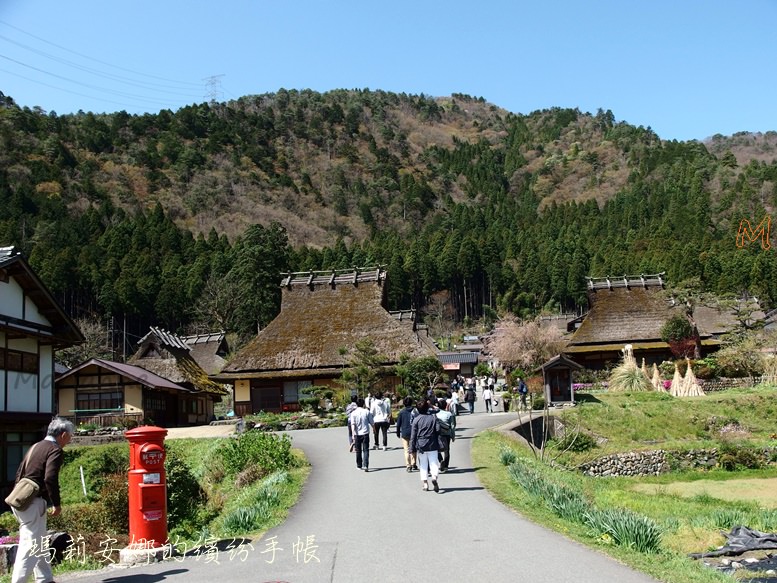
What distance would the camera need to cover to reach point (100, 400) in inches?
1372

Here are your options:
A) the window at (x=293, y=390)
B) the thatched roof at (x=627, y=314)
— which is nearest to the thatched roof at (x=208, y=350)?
the window at (x=293, y=390)

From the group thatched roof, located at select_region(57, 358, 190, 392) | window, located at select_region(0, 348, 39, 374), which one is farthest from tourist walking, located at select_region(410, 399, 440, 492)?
thatched roof, located at select_region(57, 358, 190, 392)

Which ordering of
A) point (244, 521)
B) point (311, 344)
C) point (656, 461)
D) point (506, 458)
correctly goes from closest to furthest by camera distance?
point (244, 521) → point (506, 458) → point (656, 461) → point (311, 344)

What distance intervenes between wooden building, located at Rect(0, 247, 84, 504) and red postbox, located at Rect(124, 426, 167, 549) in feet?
46.9

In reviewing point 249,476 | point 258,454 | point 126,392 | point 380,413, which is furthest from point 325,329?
point 249,476

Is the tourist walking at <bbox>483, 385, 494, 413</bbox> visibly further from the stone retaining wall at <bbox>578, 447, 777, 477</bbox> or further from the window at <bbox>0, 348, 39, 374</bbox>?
the window at <bbox>0, 348, 39, 374</bbox>

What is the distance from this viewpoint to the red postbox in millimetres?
9438

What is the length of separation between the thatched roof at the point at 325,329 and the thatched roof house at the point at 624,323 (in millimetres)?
10946

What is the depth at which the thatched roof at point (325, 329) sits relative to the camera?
1507 inches

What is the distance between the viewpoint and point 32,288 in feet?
77.4

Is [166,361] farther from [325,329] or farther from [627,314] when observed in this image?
[627,314]

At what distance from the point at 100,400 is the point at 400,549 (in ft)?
94.3

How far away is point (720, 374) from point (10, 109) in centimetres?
10907

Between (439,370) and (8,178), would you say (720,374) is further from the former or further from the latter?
(8,178)
